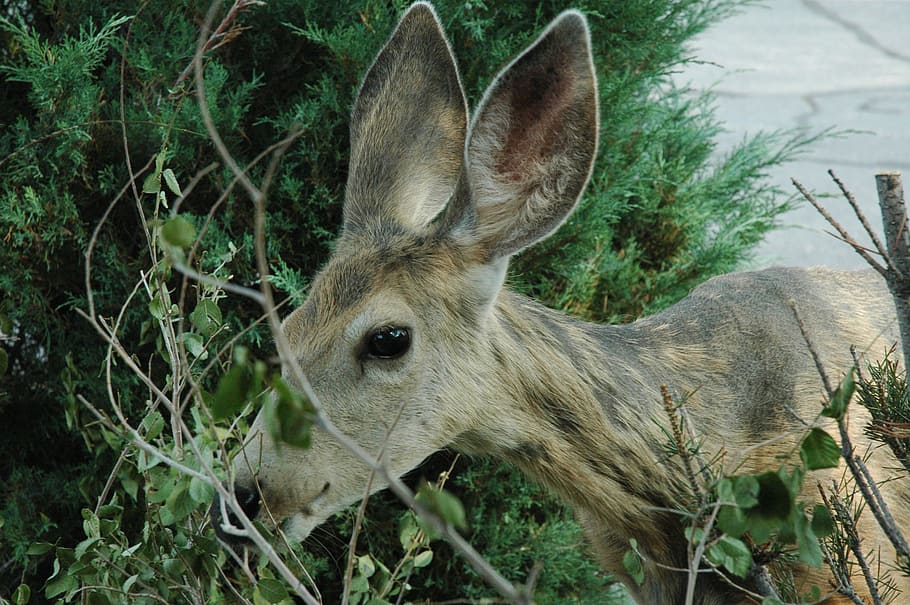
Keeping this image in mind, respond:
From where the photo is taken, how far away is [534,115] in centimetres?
254

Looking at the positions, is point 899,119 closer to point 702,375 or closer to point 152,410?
point 702,375

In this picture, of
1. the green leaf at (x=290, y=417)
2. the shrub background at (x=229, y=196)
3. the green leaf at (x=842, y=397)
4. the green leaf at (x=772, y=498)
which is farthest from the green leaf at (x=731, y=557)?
the shrub background at (x=229, y=196)

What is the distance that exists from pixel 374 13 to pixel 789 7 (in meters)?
12.5

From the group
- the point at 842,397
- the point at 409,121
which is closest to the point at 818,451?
the point at 842,397

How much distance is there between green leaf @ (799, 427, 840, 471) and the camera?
1.70 meters

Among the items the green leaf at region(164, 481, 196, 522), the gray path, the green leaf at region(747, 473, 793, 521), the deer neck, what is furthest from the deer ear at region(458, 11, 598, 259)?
the gray path

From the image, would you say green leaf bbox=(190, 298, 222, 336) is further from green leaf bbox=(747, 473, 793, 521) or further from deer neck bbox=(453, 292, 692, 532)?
green leaf bbox=(747, 473, 793, 521)

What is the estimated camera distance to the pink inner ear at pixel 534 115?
8.11ft

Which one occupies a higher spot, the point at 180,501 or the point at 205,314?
the point at 205,314

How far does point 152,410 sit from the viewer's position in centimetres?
265

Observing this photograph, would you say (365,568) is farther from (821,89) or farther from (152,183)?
(821,89)

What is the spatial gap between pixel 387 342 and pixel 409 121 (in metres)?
0.77

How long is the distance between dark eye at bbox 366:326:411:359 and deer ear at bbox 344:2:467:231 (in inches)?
18.6

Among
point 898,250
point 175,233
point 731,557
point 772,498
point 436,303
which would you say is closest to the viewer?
point 175,233
